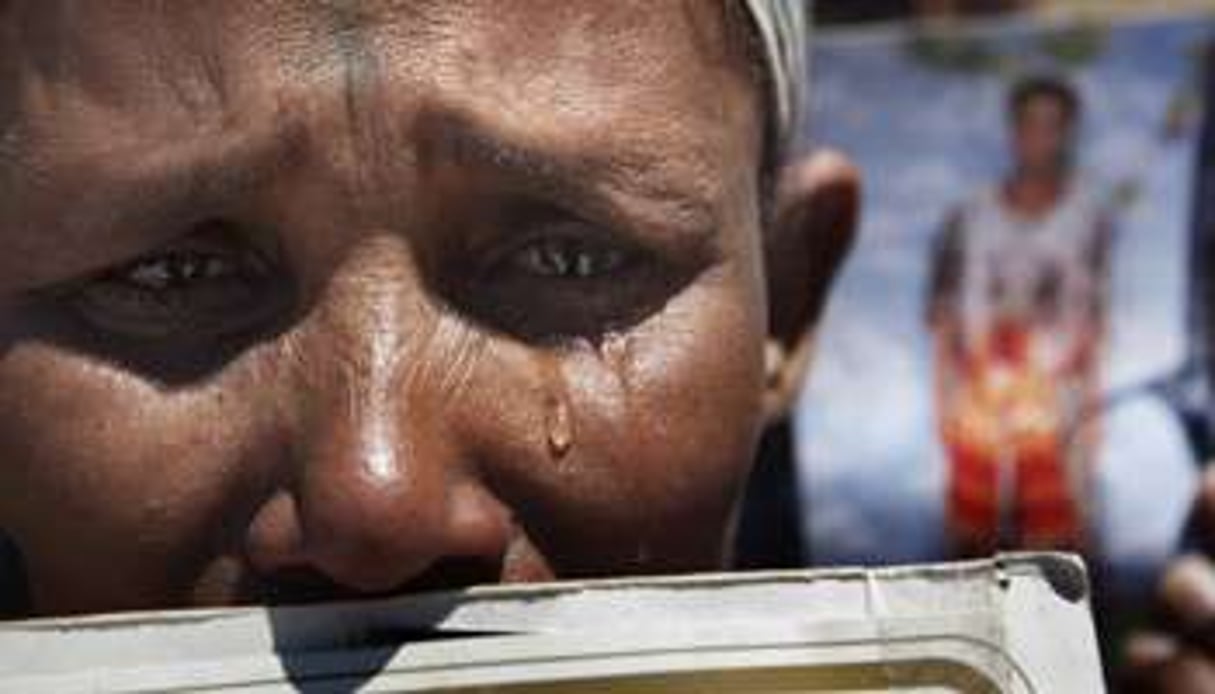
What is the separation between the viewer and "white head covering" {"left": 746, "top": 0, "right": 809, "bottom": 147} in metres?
1.63

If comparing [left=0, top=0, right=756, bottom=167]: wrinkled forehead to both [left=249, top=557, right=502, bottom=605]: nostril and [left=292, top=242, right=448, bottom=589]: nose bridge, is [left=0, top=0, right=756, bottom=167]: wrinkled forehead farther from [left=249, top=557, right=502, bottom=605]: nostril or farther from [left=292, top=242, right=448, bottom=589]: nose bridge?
[left=249, top=557, right=502, bottom=605]: nostril

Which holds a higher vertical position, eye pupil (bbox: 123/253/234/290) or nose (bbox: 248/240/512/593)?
eye pupil (bbox: 123/253/234/290)

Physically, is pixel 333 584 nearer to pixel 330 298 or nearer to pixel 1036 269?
pixel 330 298

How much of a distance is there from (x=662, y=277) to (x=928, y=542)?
9.29 feet

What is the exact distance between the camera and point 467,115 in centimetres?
140

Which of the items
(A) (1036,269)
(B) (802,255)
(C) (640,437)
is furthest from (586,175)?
(A) (1036,269)

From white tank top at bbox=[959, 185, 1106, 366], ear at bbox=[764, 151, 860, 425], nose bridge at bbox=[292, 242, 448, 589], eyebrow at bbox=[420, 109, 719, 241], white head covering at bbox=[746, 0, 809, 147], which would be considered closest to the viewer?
nose bridge at bbox=[292, 242, 448, 589]

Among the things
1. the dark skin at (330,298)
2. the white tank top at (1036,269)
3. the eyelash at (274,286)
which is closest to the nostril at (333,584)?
the dark skin at (330,298)

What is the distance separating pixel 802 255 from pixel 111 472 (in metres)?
0.75

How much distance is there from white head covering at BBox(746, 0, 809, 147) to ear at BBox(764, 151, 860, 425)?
13 cm

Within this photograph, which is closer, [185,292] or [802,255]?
[185,292]

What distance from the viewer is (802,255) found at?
6.44 ft

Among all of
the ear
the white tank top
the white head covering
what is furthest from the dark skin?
the white tank top

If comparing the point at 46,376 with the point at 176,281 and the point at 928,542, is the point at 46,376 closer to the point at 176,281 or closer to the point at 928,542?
the point at 176,281
